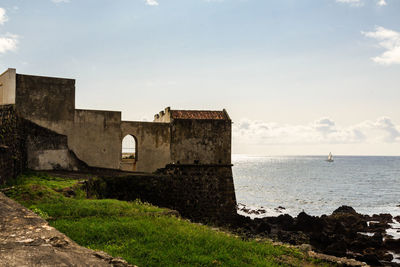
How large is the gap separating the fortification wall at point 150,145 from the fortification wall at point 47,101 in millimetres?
3592

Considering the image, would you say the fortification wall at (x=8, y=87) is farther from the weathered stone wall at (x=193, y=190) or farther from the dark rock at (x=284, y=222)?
the dark rock at (x=284, y=222)

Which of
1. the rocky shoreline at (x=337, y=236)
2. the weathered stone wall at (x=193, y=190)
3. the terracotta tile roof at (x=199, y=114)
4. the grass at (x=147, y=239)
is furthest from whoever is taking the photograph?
the terracotta tile roof at (x=199, y=114)

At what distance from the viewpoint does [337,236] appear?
22.5m

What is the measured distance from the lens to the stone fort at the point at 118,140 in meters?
19.2

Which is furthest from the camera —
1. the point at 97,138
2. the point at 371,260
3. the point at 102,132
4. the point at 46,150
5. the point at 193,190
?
the point at 193,190

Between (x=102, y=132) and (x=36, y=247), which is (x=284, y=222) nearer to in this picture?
(x=102, y=132)

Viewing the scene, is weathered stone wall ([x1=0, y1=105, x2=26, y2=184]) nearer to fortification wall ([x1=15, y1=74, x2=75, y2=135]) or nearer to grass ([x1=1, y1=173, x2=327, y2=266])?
grass ([x1=1, y1=173, x2=327, y2=266])

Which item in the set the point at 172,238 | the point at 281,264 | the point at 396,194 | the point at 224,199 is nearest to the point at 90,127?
the point at 224,199

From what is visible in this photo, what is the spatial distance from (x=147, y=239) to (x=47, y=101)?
44.7 ft

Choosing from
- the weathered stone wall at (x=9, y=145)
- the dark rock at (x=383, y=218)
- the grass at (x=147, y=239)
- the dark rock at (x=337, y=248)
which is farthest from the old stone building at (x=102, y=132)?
the dark rock at (x=383, y=218)

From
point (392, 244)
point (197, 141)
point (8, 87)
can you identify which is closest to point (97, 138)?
point (8, 87)

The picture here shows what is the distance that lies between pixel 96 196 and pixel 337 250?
467 inches

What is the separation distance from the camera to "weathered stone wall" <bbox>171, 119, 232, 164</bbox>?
2181cm

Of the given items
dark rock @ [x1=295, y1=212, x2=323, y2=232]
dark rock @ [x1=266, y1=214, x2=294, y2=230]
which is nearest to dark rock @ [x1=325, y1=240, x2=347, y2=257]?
dark rock @ [x1=295, y1=212, x2=323, y2=232]
